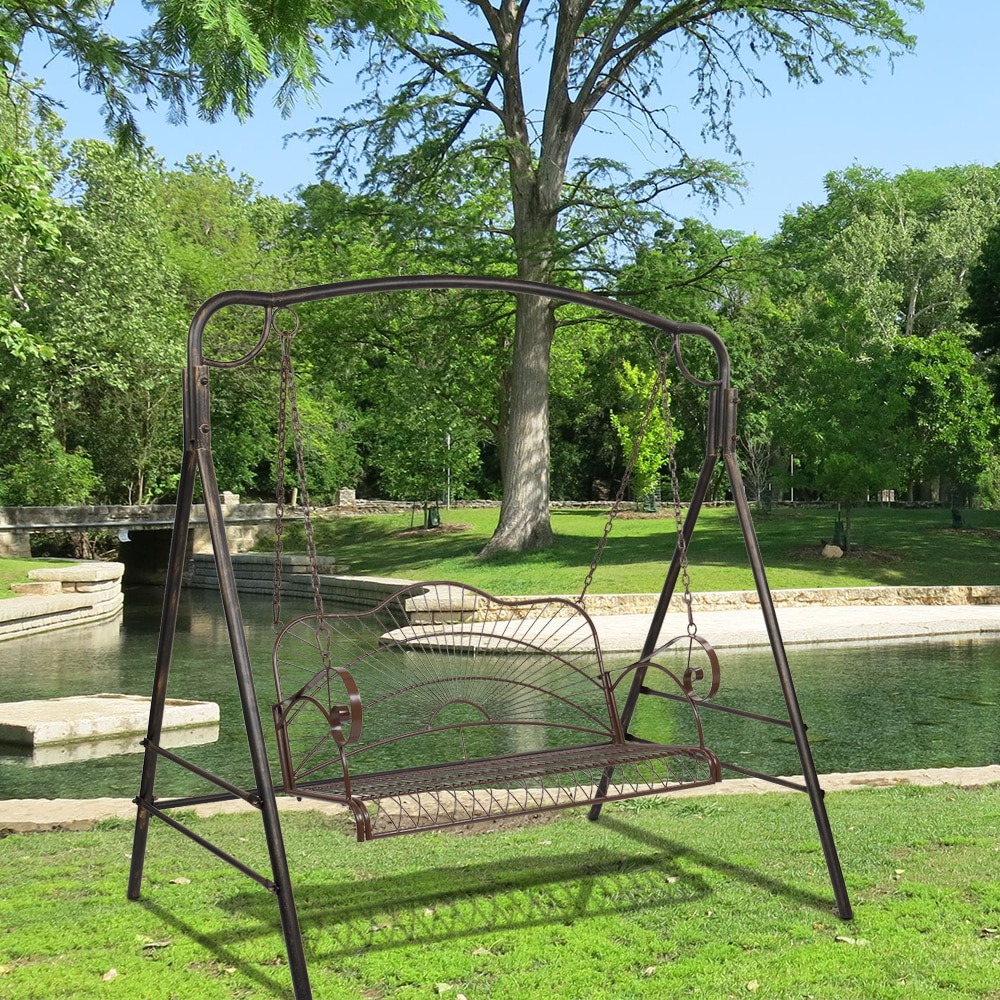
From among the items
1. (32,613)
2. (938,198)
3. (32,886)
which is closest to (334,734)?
(32,886)

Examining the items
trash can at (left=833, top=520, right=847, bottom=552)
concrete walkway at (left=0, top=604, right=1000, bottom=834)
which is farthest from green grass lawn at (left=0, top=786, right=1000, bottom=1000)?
trash can at (left=833, top=520, right=847, bottom=552)

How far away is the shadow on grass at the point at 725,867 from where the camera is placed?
13.7 feet

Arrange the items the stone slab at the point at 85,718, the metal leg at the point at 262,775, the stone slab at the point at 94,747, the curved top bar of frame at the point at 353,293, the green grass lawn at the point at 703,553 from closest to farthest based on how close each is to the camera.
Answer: the metal leg at the point at 262,775, the curved top bar of frame at the point at 353,293, the stone slab at the point at 94,747, the stone slab at the point at 85,718, the green grass lawn at the point at 703,553

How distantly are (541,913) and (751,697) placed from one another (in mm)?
6318

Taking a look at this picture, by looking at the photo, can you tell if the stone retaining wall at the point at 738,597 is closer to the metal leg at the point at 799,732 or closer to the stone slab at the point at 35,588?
the stone slab at the point at 35,588

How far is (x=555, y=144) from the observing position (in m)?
21.7

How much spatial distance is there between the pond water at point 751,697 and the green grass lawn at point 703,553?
15.4 ft

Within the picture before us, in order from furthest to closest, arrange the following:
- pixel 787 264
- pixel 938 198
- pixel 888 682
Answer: pixel 938 198 < pixel 787 264 < pixel 888 682

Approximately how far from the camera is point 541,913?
409cm

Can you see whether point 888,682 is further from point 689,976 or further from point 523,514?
point 523,514

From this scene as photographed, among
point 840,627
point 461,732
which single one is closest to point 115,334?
point 840,627

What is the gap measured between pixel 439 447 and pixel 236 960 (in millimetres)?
24341

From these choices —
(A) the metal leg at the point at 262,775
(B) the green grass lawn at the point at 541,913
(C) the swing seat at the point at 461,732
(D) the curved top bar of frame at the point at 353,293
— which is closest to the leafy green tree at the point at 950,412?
(C) the swing seat at the point at 461,732

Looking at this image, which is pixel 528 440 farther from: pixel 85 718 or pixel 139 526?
pixel 85 718
